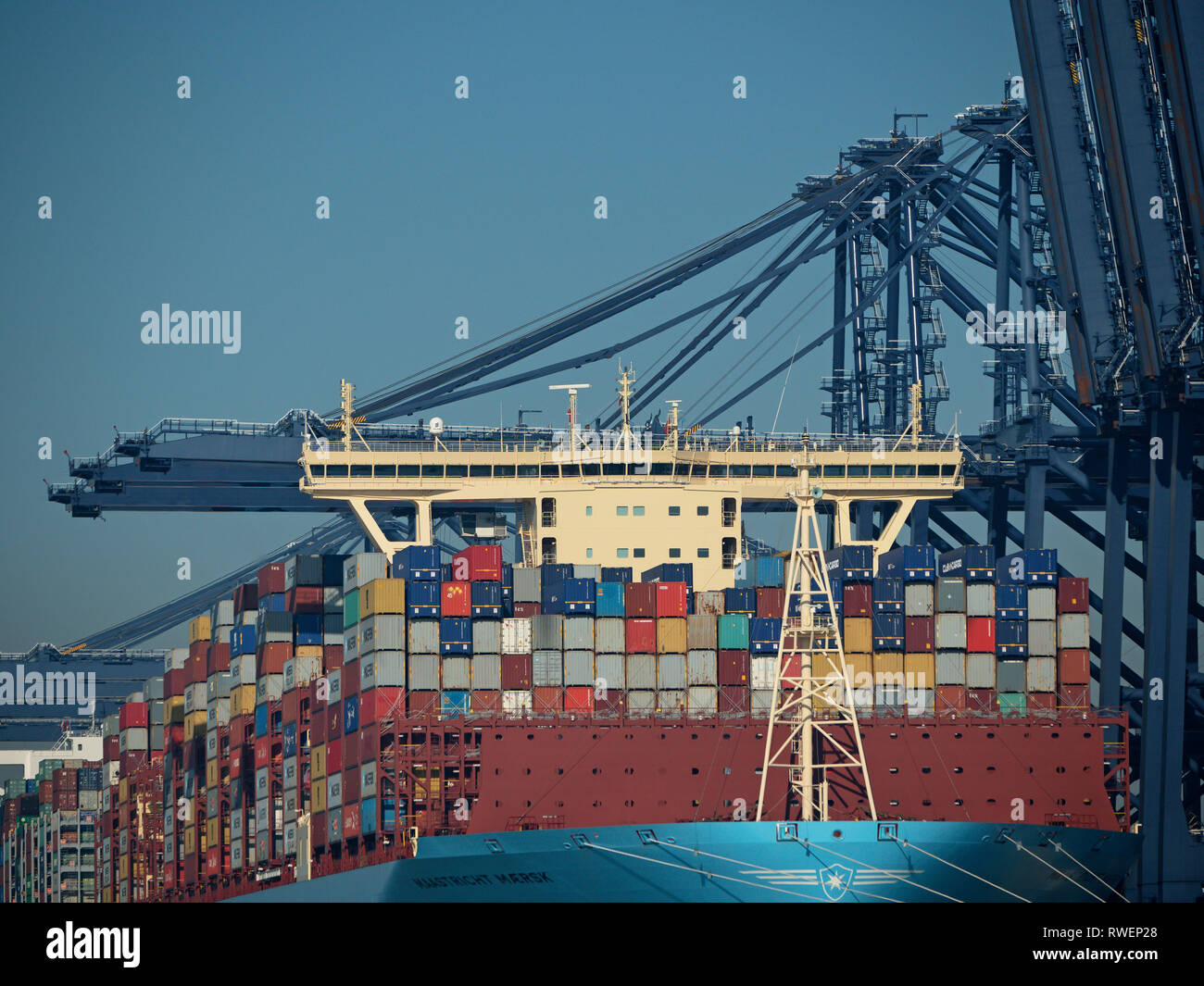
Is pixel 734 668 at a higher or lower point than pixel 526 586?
lower

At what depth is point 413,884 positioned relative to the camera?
43.8m

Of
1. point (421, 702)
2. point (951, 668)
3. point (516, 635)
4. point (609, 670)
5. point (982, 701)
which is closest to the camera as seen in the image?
point (421, 702)

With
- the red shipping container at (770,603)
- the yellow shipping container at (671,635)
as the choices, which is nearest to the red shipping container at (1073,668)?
the red shipping container at (770,603)

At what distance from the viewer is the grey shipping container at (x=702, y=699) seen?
45906 mm

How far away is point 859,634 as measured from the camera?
47.1 m

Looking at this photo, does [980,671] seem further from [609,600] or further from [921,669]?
[609,600]

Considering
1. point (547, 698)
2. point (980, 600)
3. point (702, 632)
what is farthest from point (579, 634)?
point (980, 600)

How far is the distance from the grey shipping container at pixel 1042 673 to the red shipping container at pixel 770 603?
5690 millimetres

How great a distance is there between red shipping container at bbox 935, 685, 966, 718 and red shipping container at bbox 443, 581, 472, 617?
10.6 meters

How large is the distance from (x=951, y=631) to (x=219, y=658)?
2250 centimetres

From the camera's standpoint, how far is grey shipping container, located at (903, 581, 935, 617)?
47500mm

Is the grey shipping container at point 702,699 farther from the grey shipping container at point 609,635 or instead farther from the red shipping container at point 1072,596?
the red shipping container at point 1072,596
